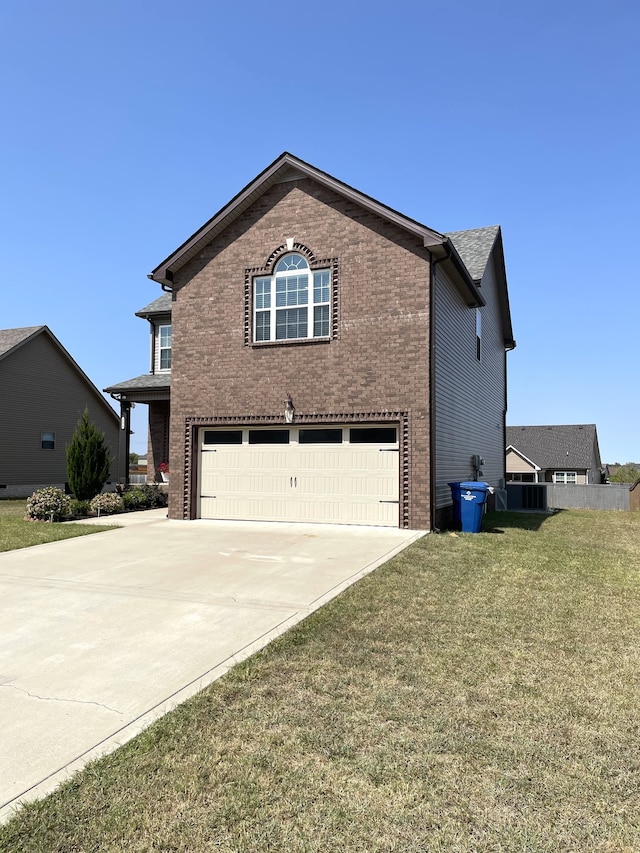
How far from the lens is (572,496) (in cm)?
2511

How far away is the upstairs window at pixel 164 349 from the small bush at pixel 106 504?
7210 mm

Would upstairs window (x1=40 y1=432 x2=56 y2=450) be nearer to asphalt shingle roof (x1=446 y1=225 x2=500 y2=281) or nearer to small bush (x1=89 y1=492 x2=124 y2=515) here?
small bush (x1=89 y1=492 x2=124 y2=515)

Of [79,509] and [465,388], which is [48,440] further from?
[465,388]

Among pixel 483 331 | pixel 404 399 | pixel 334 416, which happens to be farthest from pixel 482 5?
pixel 483 331

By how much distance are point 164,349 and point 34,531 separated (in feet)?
37.1

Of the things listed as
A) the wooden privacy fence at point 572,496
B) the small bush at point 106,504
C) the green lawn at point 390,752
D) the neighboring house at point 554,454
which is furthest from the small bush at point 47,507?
the neighboring house at point 554,454

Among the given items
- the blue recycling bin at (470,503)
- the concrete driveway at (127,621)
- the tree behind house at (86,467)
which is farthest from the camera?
Answer: the tree behind house at (86,467)

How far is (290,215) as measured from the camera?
13.8 meters

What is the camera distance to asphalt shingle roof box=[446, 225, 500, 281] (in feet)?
54.5

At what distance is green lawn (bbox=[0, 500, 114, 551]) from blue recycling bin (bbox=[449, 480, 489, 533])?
8206 millimetres

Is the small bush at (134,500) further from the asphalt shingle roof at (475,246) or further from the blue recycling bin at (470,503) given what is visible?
the asphalt shingle roof at (475,246)

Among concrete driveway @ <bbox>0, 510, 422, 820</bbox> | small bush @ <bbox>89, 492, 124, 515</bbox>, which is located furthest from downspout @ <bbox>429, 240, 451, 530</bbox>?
small bush @ <bbox>89, 492, 124, 515</bbox>

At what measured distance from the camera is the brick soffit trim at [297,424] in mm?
12352

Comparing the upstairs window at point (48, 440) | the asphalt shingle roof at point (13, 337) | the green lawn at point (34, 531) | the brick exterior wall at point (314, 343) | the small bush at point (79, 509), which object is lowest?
the green lawn at point (34, 531)
